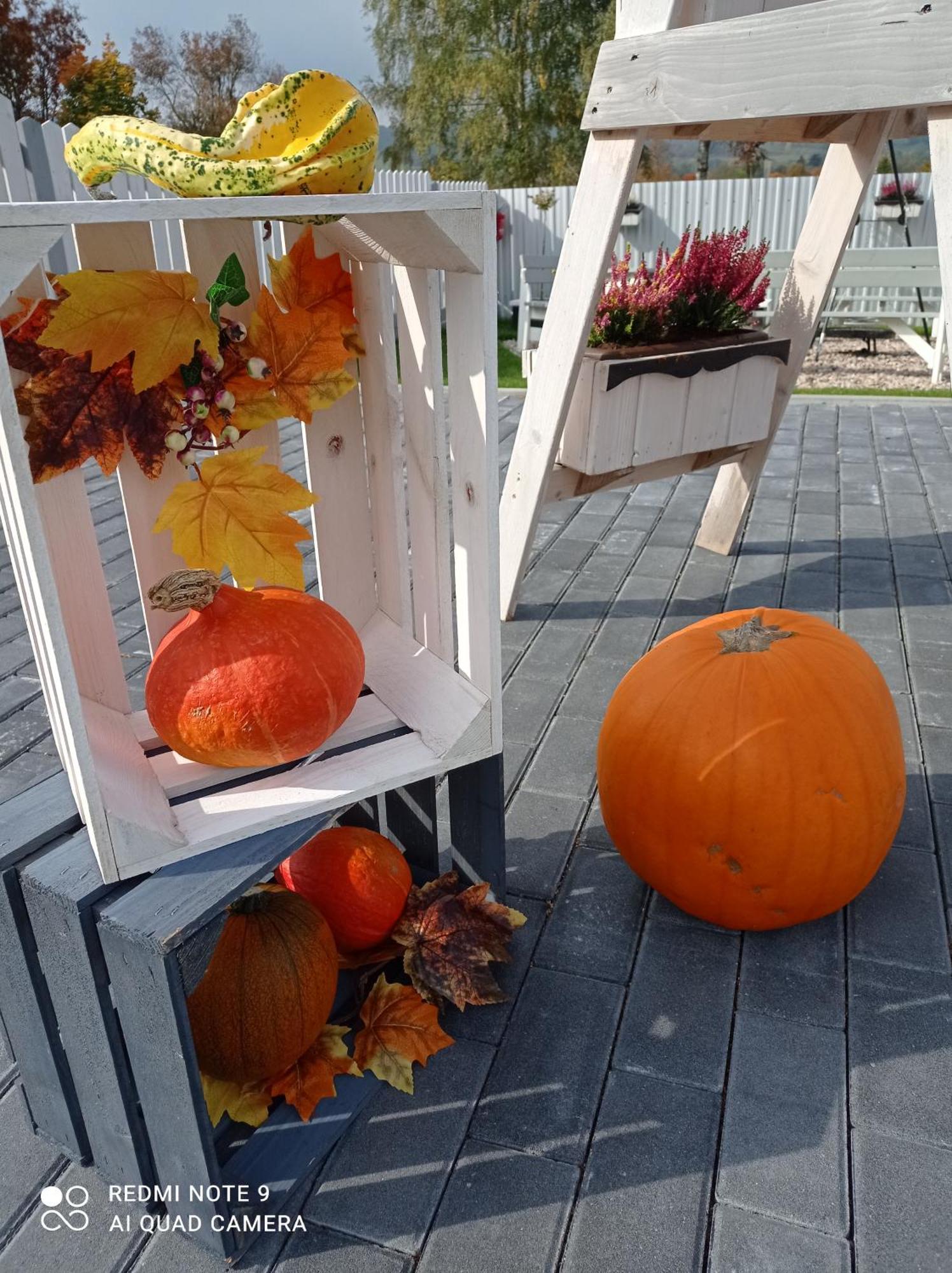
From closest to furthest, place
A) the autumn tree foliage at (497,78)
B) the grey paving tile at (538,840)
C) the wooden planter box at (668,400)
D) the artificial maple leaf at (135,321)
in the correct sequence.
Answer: the artificial maple leaf at (135,321), the grey paving tile at (538,840), the wooden planter box at (668,400), the autumn tree foliage at (497,78)

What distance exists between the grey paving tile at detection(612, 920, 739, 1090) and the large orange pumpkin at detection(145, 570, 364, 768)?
0.77m

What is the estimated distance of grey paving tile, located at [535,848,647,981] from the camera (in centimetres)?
175

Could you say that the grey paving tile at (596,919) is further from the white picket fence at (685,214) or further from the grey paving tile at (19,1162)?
the white picket fence at (685,214)

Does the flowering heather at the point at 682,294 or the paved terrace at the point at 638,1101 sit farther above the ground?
the flowering heather at the point at 682,294

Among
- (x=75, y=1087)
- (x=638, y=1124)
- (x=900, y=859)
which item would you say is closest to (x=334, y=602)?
(x=75, y=1087)

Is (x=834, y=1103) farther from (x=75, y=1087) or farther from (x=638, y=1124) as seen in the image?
(x=75, y=1087)

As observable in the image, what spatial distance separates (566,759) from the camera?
243 centimetres

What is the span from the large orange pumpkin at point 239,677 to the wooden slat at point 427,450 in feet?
0.94

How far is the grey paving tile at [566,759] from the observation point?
7.60 ft

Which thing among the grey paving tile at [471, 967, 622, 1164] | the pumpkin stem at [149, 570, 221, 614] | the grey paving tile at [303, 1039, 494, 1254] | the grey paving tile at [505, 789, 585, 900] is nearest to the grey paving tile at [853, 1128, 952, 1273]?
the grey paving tile at [471, 967, 622, 1164]

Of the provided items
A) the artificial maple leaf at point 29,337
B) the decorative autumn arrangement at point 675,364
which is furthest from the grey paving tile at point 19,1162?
the decorative autumn arrangement at point 675,364

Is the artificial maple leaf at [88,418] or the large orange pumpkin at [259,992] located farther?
the large orange pumpkin at [259,992]

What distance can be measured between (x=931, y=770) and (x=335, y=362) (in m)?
1.81

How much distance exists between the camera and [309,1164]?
1.37 m
